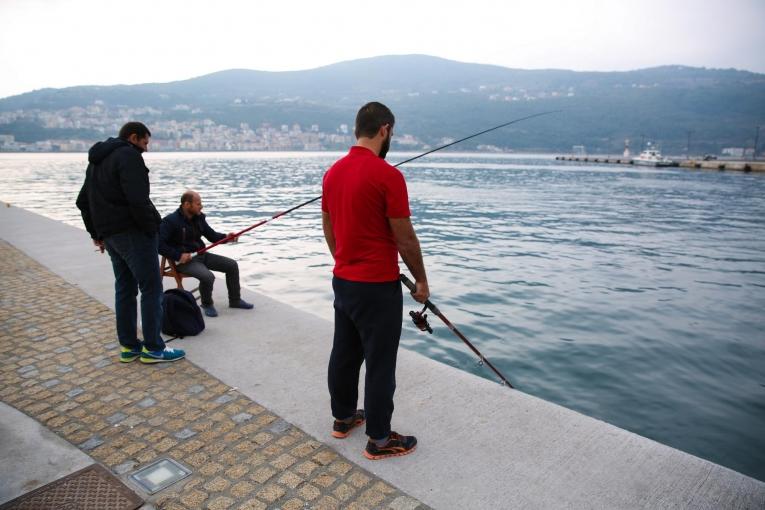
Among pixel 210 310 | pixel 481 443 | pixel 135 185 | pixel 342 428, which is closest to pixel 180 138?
pixel 210 310

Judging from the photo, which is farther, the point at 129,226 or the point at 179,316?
the point at 179,316

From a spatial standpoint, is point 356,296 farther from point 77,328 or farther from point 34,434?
point 77,328

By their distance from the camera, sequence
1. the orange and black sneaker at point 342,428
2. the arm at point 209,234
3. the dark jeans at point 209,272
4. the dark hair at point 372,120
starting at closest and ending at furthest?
the dark hair at point 372,120, the orange and black sneaker at point 342,428, the dark jeans at point 209,272, the arm at point 209,234

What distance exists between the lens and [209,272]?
620cm

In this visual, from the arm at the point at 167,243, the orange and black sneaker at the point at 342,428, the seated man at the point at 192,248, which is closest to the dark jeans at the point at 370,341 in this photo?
the orange and black sneaker at the point at 342,428

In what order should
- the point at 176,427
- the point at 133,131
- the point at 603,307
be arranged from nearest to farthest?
the point at 176,427 → the point at 133,131 → the point at 603,307

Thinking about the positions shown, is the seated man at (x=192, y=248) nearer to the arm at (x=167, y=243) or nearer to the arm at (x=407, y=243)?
the arm at (x=167, y=243)

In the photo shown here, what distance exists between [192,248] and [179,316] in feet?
4.48

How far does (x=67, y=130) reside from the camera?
17650cm

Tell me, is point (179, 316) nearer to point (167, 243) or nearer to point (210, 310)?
point (210, 310)

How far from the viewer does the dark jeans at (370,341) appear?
9.63 feet

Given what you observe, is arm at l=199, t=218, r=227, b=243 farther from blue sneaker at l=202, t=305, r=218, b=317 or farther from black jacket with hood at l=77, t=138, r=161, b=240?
black jacket with hood at l=77, t=138, r=161, b=240

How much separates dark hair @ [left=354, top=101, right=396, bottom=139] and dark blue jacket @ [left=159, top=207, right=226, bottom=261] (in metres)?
3.89

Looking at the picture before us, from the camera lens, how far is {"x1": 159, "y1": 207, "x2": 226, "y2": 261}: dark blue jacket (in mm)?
6016
